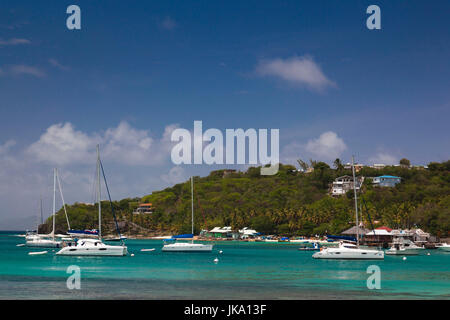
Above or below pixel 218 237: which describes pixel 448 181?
above

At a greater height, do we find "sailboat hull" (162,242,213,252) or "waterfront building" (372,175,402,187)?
"waterfront building" (372,175,402,187)

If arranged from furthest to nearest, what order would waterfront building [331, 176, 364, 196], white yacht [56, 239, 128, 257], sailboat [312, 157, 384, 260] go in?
waterfront building [331, 176, 364, 196]
white yacht [56, 239, 128, 257]
sailboat [312, 157, 384, 260]

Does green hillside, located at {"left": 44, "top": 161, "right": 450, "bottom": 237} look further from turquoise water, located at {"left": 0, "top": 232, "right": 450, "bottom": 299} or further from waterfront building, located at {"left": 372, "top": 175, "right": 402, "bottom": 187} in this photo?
turquoise water, located at {"left": 0, "top": 232, "right": 450, "bottom": 299}

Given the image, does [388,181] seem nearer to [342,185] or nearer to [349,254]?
[342,185]

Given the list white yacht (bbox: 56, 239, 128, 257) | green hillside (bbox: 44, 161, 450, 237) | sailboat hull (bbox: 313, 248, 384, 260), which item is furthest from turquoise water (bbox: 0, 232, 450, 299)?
green hillside (bbox: 44, 161, 450, 237)

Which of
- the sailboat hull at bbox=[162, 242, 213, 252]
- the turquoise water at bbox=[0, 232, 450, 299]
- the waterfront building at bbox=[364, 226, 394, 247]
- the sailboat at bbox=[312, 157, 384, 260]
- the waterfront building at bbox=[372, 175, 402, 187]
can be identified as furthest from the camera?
the waterfront building at bbox=[372, 175, 402, 187]

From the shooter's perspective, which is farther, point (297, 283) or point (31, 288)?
point (297, 283)

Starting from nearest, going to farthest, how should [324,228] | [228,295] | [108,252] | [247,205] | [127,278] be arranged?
1. [228,295]
2. [127,278]
3. [108,252]
4. [324,228]
5. [247,205]

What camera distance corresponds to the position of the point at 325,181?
198 metres

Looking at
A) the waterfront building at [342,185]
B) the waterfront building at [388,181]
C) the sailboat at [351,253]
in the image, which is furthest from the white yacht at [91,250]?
the waterfront building at [388,181]

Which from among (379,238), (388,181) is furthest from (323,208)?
(379,238)
